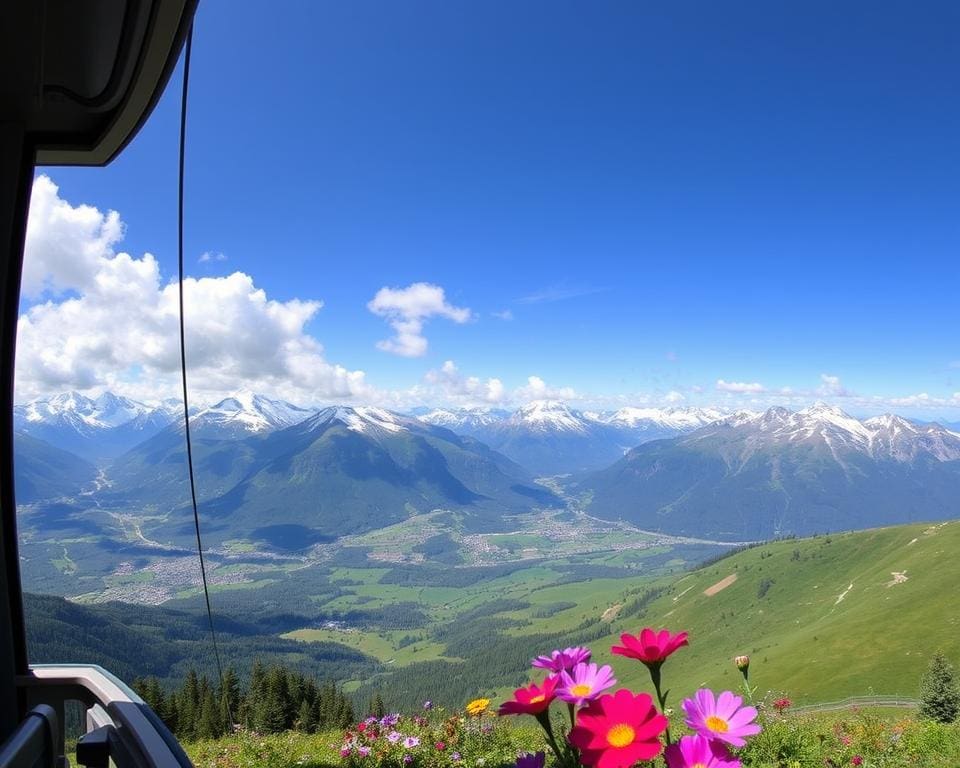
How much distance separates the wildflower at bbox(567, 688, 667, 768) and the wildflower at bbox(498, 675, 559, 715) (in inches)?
2.8

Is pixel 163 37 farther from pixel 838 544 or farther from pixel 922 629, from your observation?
pixel 838 544

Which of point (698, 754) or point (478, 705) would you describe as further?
point (478, 705)

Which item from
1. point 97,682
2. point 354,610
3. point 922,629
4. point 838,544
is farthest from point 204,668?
point 838,544

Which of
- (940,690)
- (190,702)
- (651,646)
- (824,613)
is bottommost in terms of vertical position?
(824,613)

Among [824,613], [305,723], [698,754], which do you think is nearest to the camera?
[698,754]

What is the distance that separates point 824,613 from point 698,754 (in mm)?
98791

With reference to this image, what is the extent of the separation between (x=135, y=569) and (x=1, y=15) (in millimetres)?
228760

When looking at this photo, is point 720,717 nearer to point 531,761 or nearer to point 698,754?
point 698,754

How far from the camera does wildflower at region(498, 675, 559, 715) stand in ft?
2.72

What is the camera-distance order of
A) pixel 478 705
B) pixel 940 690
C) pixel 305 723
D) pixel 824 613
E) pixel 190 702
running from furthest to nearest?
pixel 824 613, pixel 190 702, pixel 940 690, pixel 305 723, pixel 478 705

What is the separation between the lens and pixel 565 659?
40.8 inches

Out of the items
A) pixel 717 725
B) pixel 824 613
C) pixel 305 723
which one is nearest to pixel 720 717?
pixel 717 725

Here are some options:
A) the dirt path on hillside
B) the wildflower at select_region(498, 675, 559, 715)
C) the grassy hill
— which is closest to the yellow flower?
the wildflower at select_region(498, 675, 559, 715)

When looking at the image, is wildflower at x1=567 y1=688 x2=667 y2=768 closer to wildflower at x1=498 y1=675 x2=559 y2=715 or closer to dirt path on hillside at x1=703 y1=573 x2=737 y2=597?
wildflower at x1=498 y1=675 x2=559 y2=715
